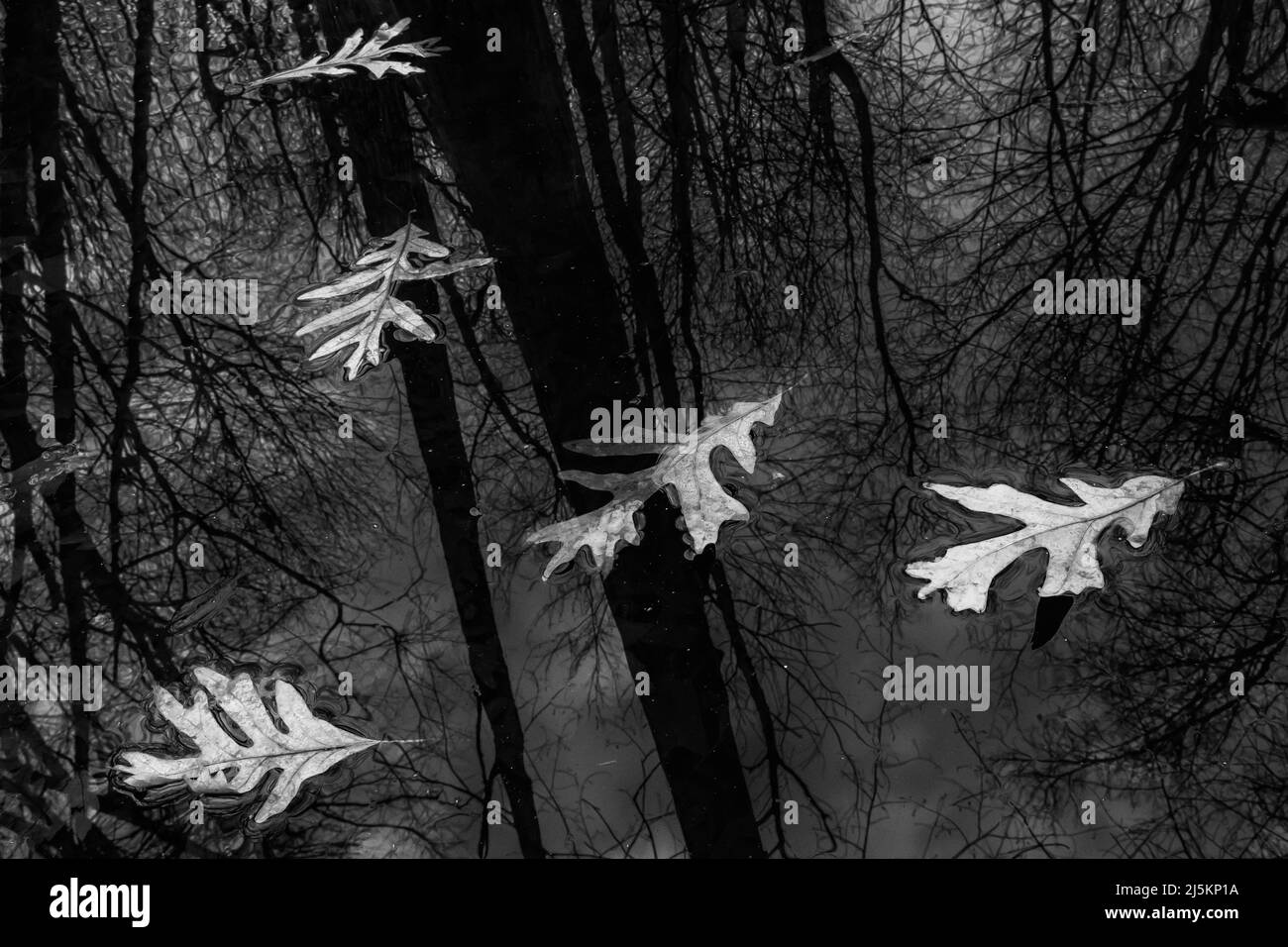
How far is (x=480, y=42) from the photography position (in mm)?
1126

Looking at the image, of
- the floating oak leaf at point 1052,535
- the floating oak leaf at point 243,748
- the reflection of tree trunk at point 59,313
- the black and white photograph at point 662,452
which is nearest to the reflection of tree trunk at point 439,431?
the black and white photograph at point 662,452

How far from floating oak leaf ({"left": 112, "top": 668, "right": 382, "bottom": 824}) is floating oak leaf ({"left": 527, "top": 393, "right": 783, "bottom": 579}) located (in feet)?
1.03

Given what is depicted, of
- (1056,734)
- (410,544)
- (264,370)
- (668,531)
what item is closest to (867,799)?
(1056,734)

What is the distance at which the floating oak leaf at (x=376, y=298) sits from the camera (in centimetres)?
105

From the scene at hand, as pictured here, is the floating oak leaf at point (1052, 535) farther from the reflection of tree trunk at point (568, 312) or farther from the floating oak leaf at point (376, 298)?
the floating oak leaf at point (376, 298)

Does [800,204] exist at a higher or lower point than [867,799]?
higher

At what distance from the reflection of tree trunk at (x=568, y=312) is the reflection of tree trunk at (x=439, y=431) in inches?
2.6

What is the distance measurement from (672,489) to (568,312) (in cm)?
25

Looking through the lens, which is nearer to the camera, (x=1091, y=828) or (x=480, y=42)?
(x=1091, y=828)

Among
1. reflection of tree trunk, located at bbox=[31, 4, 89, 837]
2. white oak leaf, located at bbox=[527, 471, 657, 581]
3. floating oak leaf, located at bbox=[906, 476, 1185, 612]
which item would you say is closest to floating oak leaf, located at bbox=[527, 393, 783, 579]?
white oak leaf, located at bbox=[527, 471, 657, 581]

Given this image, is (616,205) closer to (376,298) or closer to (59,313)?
(376,298)

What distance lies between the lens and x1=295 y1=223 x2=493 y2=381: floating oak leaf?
105 centimetres
